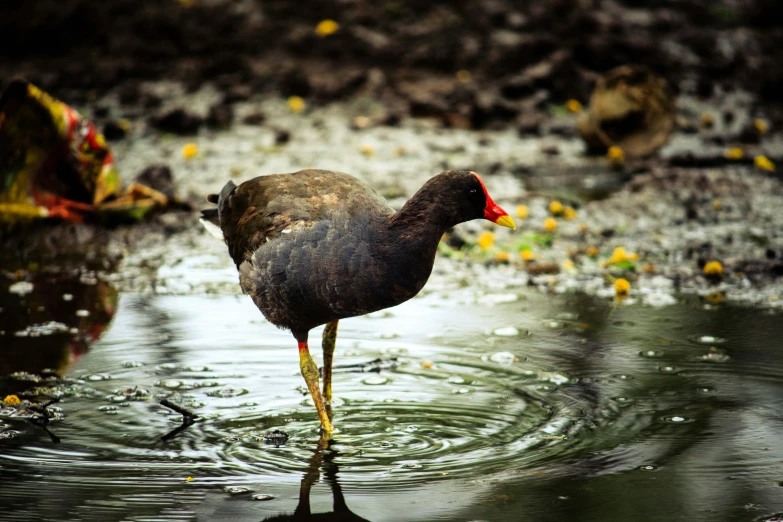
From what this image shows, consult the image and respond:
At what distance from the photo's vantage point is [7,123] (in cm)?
811

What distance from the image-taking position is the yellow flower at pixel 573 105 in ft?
39.2

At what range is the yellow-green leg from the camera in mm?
4797

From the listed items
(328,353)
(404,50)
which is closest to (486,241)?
(328,353)

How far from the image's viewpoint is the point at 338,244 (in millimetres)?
4617

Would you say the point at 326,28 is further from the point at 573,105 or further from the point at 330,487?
the point at 330,487

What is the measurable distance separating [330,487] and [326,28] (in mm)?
9738

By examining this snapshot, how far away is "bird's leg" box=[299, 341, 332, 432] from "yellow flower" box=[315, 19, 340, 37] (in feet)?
28.5

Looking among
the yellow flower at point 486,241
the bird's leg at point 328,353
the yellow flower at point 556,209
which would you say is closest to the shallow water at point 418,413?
the bird's leg at point 328,353

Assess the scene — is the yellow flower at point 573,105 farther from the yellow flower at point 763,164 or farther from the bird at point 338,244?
the bird at point 338,244

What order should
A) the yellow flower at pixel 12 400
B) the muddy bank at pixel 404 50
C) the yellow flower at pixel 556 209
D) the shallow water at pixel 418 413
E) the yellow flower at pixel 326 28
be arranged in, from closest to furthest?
the shallow water at pixel 418 413, the yellow flower at pixel 12 400, the yellow flower at pixel 556 209, the muddy bank at pixel 404 50, the yellow flower at pixel 326 28

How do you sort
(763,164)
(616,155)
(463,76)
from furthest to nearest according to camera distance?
(463,76) < (616,155) < (763,164)

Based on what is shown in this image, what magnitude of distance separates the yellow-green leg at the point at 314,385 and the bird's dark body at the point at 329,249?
0.35 ft

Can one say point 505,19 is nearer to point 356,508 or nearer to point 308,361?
point 308,361

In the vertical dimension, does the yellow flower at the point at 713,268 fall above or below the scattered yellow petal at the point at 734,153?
below
